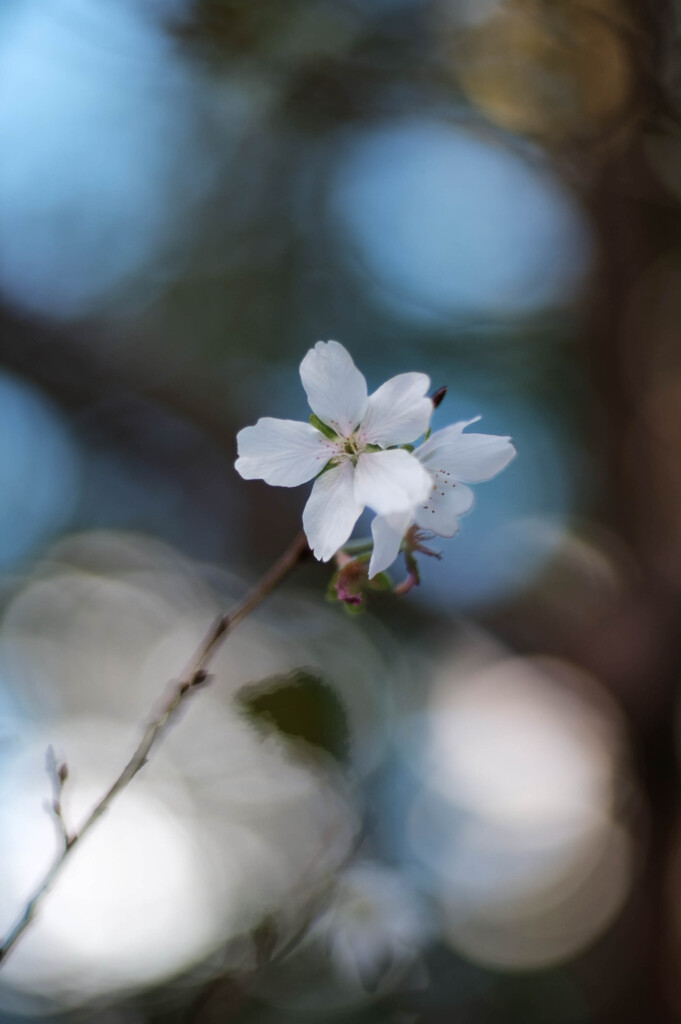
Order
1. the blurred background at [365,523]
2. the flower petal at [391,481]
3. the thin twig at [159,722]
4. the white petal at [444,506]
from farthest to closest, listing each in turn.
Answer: the blurred background at [365,523]
the white petal at [444,506]
the flower petal at [391,481]
the thin twig at [159,722]

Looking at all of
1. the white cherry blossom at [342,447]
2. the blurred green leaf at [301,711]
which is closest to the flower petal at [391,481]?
the white cherry blossom at [342,447]

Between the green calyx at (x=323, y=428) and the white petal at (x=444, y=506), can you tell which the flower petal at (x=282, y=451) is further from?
the white petal at (x=444, y=506)

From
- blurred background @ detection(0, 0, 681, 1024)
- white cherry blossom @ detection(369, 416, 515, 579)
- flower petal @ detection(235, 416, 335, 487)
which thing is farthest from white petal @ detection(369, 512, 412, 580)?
blurred background @ detection(0, 0, 681, 1024)

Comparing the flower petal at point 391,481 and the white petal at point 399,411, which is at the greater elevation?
the white petal at point 399,411

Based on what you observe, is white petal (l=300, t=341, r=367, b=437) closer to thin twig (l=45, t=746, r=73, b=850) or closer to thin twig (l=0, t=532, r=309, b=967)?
thin twig (l=0, t=532, r=309, b=967)

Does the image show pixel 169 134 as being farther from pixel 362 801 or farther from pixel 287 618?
pixel 362 801

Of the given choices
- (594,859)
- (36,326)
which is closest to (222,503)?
(36,326)

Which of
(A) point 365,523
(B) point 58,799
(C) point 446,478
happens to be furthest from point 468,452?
(A) point 365,523
